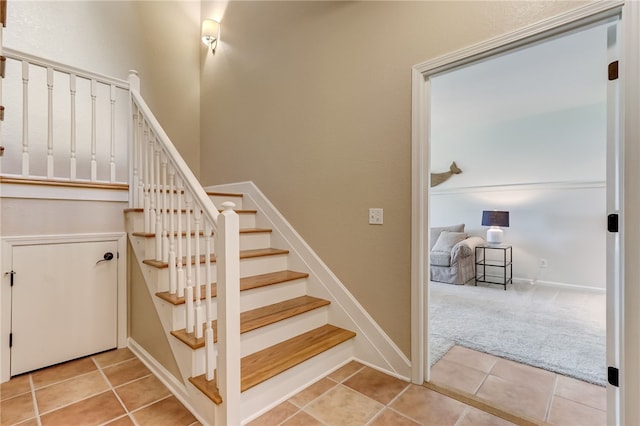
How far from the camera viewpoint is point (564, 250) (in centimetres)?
436

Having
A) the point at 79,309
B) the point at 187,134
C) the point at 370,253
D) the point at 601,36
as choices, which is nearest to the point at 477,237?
the point at 601,36

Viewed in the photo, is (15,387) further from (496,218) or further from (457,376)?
(496,218)

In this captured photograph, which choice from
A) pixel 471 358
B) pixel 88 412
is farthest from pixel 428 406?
pixel 88 412

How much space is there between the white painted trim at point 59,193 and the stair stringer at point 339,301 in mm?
1173

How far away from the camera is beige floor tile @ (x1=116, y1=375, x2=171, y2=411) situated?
1642 mm

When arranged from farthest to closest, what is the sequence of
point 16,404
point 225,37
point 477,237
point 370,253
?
point 477,237 → point 225,37 → point 370,253 → point 16,404

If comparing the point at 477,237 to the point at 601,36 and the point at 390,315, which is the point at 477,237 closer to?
the point at 601,36

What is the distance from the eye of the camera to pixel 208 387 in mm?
1467

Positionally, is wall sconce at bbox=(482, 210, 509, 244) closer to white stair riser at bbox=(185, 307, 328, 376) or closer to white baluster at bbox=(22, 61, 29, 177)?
white stair riser at bbox=(185, 307, 328, 376)

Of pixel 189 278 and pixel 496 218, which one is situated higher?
pixel 496 218

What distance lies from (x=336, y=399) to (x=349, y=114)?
185cm

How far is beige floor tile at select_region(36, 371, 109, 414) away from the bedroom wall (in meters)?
3.92

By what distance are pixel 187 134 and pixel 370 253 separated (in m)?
2.93

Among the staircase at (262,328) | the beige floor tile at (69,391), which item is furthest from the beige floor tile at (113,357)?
the staircase at (262,328)
